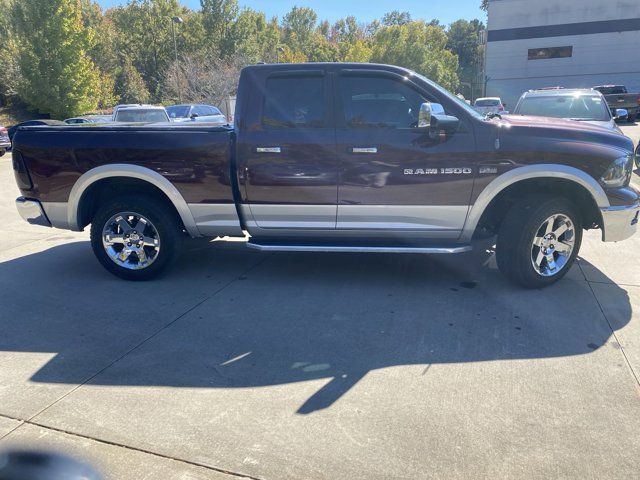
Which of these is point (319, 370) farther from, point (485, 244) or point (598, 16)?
point (598, 16)

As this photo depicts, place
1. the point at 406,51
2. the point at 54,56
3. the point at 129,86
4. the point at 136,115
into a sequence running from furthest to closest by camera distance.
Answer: the point at 129,86 → the point at 406,51 → the point at 54,56 → the point at 136,115

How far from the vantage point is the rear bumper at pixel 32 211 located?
5473 mm

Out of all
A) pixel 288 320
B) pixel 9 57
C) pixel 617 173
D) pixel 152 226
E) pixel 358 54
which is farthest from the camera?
pixel 358 54

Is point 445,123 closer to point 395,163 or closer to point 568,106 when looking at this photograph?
point 395,163

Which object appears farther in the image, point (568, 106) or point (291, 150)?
point (568, 106)

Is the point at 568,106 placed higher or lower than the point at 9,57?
lower

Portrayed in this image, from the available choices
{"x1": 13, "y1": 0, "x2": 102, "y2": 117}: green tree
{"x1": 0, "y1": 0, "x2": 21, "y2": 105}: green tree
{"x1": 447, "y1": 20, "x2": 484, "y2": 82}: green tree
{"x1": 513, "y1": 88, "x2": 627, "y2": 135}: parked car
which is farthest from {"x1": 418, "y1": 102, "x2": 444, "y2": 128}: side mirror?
{"x1": 447, "y1": 20, "x2": 484, "y2": 82}: green tree

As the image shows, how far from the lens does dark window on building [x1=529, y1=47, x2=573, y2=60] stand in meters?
44.0

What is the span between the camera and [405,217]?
16.3 feet

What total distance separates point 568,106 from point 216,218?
25.3ft

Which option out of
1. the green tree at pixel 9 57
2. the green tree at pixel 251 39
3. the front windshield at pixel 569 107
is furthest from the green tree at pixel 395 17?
the front windshield at pixel 569 107

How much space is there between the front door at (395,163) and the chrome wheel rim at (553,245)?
74 cm

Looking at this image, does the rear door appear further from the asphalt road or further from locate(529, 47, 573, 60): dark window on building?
locate(529, 47, 573, 60): dark window on building

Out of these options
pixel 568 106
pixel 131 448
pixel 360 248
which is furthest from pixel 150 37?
pixel 131 448
